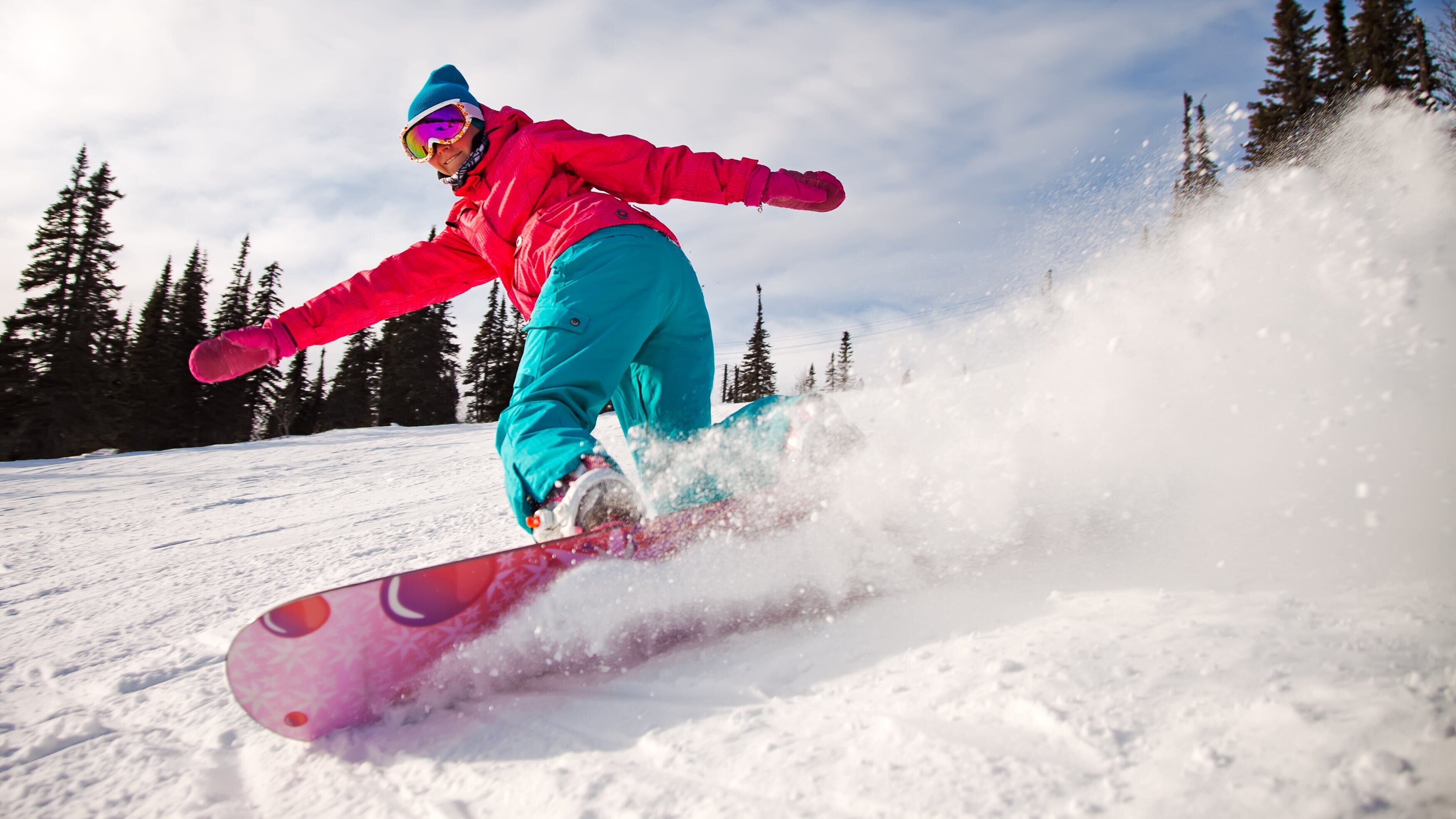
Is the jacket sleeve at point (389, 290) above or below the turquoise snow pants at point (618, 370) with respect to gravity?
above

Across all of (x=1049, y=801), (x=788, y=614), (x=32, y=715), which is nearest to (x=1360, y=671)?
(x=1049, y=801)

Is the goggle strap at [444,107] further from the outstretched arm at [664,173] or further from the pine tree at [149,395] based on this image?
the pine tree at [149,395]

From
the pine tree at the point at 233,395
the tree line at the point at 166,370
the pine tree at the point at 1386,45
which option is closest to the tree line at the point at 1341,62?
the pine tree at the point at 1386,45

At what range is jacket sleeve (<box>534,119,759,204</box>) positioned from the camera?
224 centimetres

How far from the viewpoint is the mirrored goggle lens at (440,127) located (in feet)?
7.50

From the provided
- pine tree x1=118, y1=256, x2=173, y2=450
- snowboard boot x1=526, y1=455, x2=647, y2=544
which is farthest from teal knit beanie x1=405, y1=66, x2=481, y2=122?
pine tree x1=118, y1=256, x2=173, y2=450

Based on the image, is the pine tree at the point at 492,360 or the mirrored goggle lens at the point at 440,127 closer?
the mirrored goggle lens at the point at 440,127

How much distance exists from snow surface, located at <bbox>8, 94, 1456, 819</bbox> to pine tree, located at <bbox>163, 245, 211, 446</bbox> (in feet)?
120

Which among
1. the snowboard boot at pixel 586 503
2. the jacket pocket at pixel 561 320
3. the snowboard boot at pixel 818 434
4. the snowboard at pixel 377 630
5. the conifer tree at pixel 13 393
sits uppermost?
the conifer tree at pixel 13 393

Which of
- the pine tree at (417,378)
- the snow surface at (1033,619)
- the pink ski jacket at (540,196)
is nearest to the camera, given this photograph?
the snow surface at (1033,619)

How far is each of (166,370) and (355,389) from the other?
8.38 metres

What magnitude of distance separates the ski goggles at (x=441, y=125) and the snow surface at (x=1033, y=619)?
171cm

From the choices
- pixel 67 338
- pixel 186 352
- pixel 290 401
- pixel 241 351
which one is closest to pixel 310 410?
pixel 290 401

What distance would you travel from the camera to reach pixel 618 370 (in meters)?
1.81
